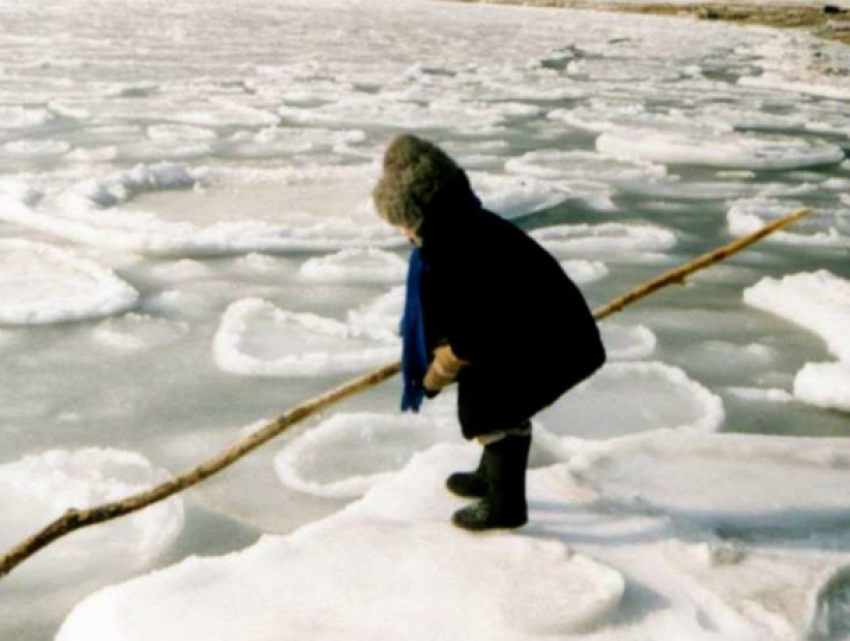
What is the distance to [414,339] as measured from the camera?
5.64 ft

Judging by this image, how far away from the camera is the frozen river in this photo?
1.58 m

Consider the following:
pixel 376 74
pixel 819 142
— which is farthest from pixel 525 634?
pixel 376 74

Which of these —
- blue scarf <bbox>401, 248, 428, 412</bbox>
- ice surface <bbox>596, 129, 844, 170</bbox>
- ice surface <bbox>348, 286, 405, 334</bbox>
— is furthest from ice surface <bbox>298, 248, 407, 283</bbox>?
ice surface <bbox>596, 129, 844, 170</bbox>

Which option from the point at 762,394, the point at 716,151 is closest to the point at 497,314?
the point at 762,394

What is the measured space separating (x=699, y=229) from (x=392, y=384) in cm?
210

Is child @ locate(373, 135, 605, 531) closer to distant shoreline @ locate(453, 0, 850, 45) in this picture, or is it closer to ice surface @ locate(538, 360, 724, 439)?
ice surface @ locate(538, 360, 724, 439)

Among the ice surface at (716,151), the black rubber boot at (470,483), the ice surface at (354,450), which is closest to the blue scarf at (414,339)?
the black rubber boot at (470,483)

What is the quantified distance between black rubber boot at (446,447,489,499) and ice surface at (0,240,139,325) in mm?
1496

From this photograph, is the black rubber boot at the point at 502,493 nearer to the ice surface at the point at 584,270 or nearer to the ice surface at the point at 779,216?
the ice surface at the point at 584,270

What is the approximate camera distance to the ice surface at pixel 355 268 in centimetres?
339

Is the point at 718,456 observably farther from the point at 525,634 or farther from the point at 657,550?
the point at 525,634

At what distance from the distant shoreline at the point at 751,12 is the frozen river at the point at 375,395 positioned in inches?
581

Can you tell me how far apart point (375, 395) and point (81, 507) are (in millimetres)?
842

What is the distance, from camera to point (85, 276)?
3.27 metres
